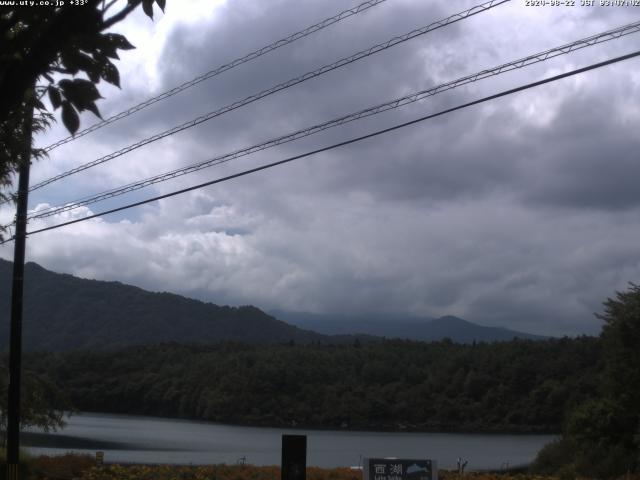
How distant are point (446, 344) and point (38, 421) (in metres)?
61.9

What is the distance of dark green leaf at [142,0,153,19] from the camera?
4137mm

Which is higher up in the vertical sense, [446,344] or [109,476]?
[446,344]

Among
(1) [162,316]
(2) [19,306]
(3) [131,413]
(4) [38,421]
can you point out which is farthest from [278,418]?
(1) [162,316]

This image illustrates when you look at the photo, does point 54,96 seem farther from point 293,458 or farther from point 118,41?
point 293,458

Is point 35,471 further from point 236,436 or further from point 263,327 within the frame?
point 263,327

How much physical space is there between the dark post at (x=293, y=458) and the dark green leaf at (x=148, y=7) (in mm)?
7656

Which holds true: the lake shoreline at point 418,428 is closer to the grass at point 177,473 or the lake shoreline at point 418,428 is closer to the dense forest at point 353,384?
the dense forest at point 353,384

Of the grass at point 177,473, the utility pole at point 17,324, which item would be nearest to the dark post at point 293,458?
the utility pole at point 17,324

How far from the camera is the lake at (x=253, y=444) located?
37.5 m

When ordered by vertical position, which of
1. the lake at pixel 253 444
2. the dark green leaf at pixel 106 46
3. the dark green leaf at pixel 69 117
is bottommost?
the lake at pixel 253 444

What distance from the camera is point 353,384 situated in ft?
220

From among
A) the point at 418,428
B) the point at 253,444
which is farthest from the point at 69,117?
the point at 418,428

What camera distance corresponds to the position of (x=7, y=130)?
7.11 meters

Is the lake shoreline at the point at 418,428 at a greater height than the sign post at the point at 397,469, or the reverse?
the sign post at the point at 397,469
